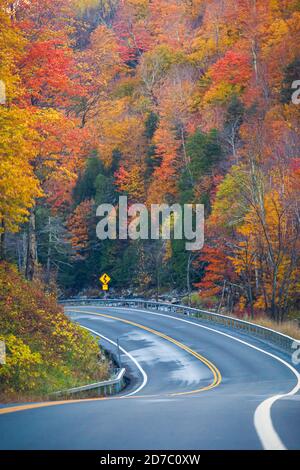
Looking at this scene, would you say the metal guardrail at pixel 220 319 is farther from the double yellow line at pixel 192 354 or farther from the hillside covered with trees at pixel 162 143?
the double yellow line at pixel 192 354

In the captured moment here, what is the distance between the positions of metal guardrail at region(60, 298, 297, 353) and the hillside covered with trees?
349cm

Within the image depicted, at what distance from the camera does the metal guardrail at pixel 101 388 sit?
64.6 feet

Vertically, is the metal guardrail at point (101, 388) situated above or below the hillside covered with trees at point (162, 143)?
below

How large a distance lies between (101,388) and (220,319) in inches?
780

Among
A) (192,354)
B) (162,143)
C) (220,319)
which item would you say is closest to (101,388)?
(192,354)

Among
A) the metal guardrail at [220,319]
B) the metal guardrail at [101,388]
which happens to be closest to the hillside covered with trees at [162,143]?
the metal guardrail at [220,319]

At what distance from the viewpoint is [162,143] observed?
225ft

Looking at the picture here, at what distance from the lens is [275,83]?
61625 mm

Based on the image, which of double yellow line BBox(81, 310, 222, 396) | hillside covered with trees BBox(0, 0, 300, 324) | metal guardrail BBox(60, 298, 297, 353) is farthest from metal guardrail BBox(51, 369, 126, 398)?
metal guardrail BBox(60, 298, 297, 353)

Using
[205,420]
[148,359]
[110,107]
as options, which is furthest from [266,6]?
[205,420]

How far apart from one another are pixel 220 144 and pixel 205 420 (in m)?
52.9

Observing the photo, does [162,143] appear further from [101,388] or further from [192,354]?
[101,388]

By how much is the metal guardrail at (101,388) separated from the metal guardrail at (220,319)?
9179mm

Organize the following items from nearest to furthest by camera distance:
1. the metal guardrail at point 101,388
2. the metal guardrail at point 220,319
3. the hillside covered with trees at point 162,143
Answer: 1. the metal guardrail at point 101,388
2. the hillside covered with trees at point 162,143
3. the metal guardrail at point 220,319
